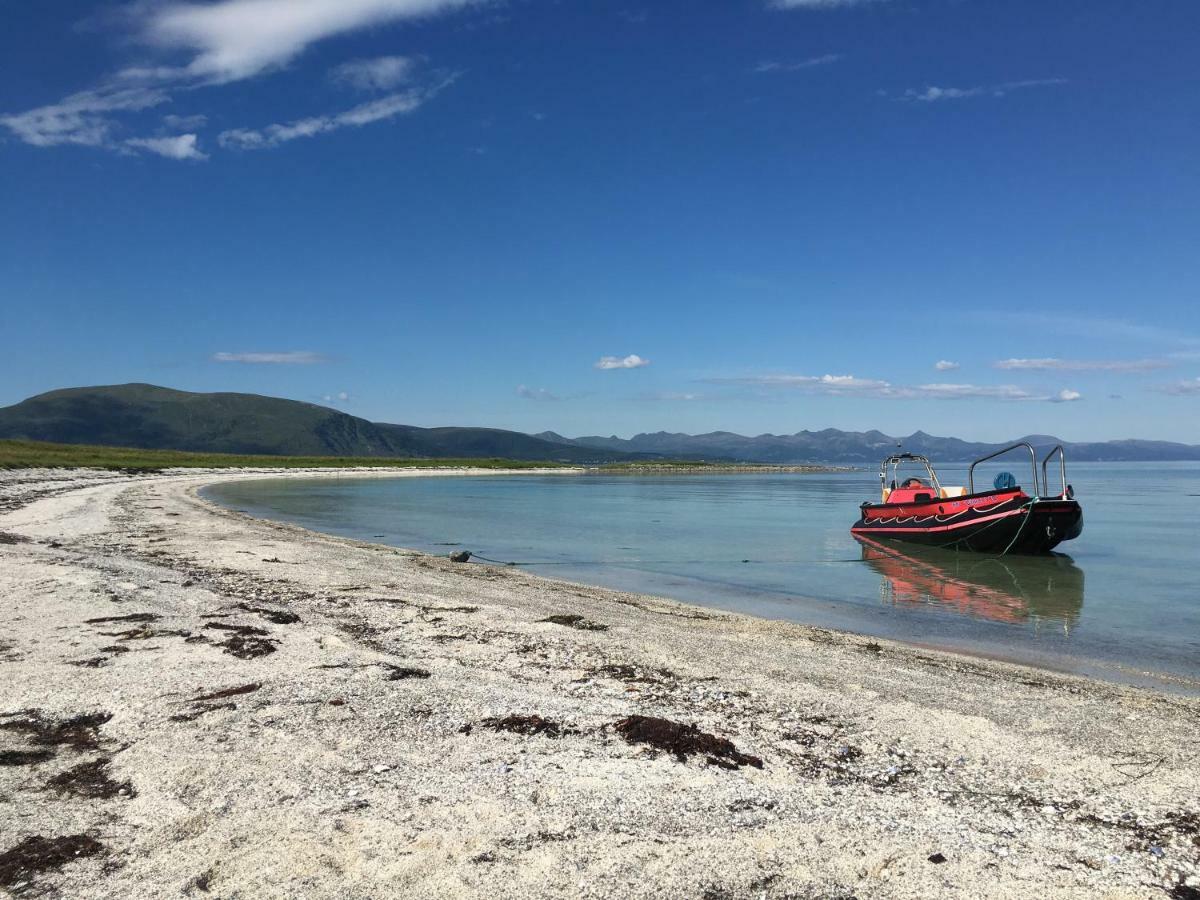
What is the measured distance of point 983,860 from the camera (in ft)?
16.3

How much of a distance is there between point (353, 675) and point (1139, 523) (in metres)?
51.6

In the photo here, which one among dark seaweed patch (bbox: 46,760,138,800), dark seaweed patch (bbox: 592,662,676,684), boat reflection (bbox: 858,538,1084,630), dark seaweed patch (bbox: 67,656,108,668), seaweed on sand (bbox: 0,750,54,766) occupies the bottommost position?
boat reflection (bbox: 858,538,1084,630)

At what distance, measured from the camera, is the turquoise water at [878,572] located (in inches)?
595

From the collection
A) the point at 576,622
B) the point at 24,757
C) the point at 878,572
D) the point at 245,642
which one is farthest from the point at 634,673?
the point at 878,572

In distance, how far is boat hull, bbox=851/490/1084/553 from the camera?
29719 mm

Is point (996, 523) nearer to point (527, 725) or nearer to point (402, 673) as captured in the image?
point (402, 673)

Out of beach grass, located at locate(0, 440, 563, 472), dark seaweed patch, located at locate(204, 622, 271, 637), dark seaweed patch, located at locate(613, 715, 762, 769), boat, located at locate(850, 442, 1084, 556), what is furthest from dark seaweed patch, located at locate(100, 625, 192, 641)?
beach grass, located at locate(0, 440, 563, 472)

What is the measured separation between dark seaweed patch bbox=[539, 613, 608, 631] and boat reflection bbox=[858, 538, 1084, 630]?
A: 9802mm

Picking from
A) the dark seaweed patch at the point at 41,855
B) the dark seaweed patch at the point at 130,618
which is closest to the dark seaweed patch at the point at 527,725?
the dark seaweed patch at the point at 41,855

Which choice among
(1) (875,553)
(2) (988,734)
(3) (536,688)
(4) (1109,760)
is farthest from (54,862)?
(1) (875,553)

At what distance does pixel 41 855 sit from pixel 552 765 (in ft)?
11.5

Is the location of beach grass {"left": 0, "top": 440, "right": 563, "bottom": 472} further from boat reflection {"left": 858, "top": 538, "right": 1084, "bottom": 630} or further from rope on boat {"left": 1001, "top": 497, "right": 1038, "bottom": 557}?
rope on boat {"left": 1001, "top": 497, "right": 1038, "bottom": 557}

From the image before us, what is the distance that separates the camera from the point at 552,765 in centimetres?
636

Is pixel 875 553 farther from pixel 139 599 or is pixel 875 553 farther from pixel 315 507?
pixel 315 507
